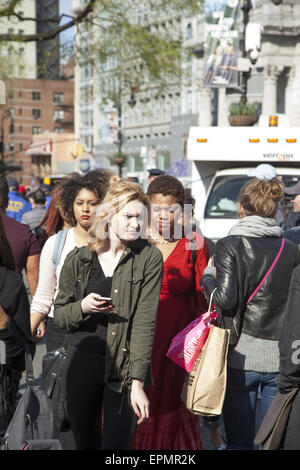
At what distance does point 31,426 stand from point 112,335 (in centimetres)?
83

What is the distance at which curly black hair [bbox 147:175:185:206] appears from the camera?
565cm

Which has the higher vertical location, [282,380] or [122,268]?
[122,268]

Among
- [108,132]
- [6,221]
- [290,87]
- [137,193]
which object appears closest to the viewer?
[137,193]

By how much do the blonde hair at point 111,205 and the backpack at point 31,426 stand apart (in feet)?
3.26

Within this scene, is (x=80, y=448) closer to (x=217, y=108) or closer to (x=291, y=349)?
(x=291, y=349)

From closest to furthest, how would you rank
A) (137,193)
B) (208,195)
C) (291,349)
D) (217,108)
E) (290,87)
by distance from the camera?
(291,349) < (137,193) < (208,195) < (290,87) < (217,108)

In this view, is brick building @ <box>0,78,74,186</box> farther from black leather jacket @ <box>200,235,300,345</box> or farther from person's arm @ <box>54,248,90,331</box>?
person's arm @ <box>54,248,90,331</box>

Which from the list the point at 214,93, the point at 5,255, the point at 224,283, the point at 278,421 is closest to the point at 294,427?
the point at 278,421

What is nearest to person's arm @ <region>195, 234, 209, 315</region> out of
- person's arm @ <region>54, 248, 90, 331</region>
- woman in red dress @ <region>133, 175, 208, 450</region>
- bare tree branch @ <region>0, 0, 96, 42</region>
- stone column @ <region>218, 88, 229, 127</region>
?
woman in red dress @ <region>133, 175, 208, 450</region>

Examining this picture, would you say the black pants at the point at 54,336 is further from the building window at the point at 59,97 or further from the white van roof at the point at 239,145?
the building window at the point at 59,97

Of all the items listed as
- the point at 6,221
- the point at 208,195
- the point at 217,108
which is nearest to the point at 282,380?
the point at 6,221

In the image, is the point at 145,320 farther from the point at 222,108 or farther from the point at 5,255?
the point at 222,108

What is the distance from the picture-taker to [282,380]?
4.25 m

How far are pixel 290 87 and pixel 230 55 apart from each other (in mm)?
22391
